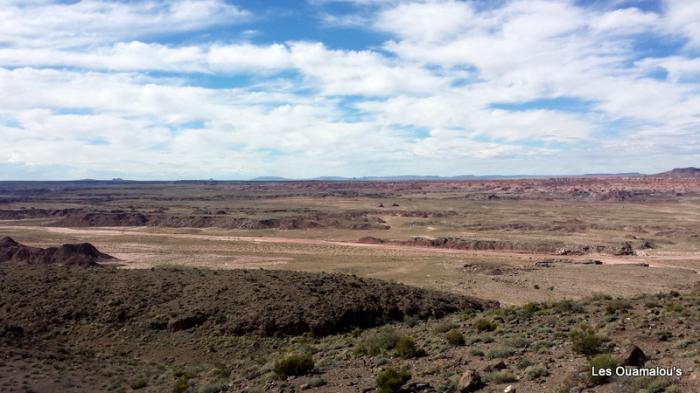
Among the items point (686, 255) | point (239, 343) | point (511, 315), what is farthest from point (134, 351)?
point (686, 255)

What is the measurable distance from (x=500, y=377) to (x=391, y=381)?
8.05ft

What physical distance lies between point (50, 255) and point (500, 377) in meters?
51.0

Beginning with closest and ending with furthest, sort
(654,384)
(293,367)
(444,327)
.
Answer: (654,384) < (293,367) < (444,327)

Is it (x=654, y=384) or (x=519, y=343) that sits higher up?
(x=654, y=384)

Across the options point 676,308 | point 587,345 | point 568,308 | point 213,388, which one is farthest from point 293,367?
point 676,308

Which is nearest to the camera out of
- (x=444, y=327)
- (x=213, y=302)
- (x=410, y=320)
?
(x=444, y=327)

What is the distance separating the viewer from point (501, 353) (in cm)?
1356

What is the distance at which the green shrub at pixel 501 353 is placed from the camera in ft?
44.4

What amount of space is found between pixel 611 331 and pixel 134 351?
18520 mm

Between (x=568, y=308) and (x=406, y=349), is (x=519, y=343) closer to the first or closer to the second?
(x=406, y=349)

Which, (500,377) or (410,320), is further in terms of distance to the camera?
(410,320)

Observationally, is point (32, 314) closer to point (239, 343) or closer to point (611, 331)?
point (239, 343)

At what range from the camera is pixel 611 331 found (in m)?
14.9

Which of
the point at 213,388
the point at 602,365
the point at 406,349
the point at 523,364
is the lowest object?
the point at 213,388
